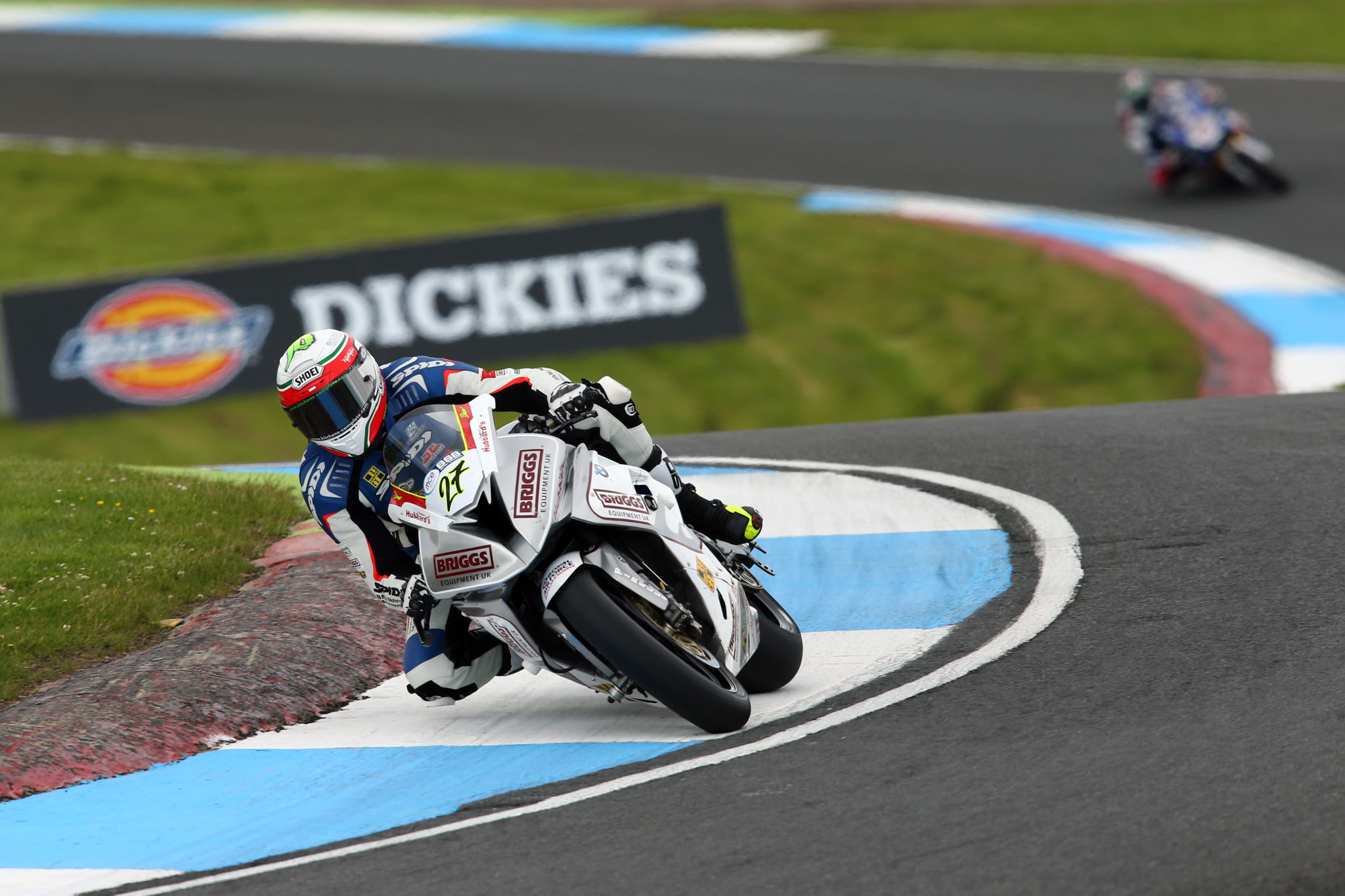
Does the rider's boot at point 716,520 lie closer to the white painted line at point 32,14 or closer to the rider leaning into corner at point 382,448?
the rider leaning into corner at point 382,448

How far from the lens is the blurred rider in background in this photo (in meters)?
18.2

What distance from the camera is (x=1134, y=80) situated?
18234 millimetres

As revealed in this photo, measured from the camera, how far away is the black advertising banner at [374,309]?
15.0m

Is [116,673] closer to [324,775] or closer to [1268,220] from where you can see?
[324,775]

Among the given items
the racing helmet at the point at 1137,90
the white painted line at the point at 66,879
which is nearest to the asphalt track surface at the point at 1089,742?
the white painted line at the point at 66,879

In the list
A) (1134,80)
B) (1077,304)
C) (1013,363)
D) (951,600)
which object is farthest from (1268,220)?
(951,600)

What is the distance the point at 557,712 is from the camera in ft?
19.5

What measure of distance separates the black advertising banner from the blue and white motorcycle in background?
5999 mm

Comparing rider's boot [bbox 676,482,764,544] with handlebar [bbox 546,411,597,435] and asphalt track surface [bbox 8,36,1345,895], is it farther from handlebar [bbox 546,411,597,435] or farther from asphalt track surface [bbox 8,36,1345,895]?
asphalt track surface [bbox 8,36,1345,895]

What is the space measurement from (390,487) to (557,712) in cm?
111

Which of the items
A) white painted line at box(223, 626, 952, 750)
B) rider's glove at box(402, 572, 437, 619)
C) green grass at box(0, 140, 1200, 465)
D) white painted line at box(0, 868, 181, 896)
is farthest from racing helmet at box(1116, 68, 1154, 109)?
white painted line at box(0, 868, 181, 896)

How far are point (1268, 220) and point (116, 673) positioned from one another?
14889 millimetres

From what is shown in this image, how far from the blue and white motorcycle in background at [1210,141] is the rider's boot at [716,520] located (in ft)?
45.9

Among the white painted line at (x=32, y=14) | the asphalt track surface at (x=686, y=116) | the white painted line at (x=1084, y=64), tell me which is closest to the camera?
the asphalt track surface at (x=686, y=116)
